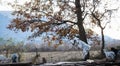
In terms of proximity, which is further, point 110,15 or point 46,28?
point 110,15

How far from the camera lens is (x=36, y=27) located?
37219mm

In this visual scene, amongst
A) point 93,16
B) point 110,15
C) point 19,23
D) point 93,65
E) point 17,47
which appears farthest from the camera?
point 17,47

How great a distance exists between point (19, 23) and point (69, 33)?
564 centimetres

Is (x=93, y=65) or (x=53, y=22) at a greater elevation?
(x=53, y=22)

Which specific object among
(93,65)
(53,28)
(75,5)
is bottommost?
(93,65)

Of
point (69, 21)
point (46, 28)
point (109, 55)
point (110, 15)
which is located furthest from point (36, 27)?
point (109, 55)

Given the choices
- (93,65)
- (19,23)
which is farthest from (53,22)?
(93,65)

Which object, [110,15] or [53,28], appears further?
[110,15]

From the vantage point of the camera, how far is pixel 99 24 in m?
44.6

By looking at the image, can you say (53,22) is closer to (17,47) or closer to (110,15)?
(110,15)

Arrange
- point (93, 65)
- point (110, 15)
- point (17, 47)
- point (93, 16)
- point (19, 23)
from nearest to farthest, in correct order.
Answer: point (93, 65) → point (19, 23) → point (93, 16) → point (110, 15) → point (17, 47)

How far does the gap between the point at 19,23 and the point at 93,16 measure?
34.1 ft

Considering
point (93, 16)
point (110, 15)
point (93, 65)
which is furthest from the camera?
point (110, 15)

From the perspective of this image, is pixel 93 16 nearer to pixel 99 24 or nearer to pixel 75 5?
pixel 99 24
